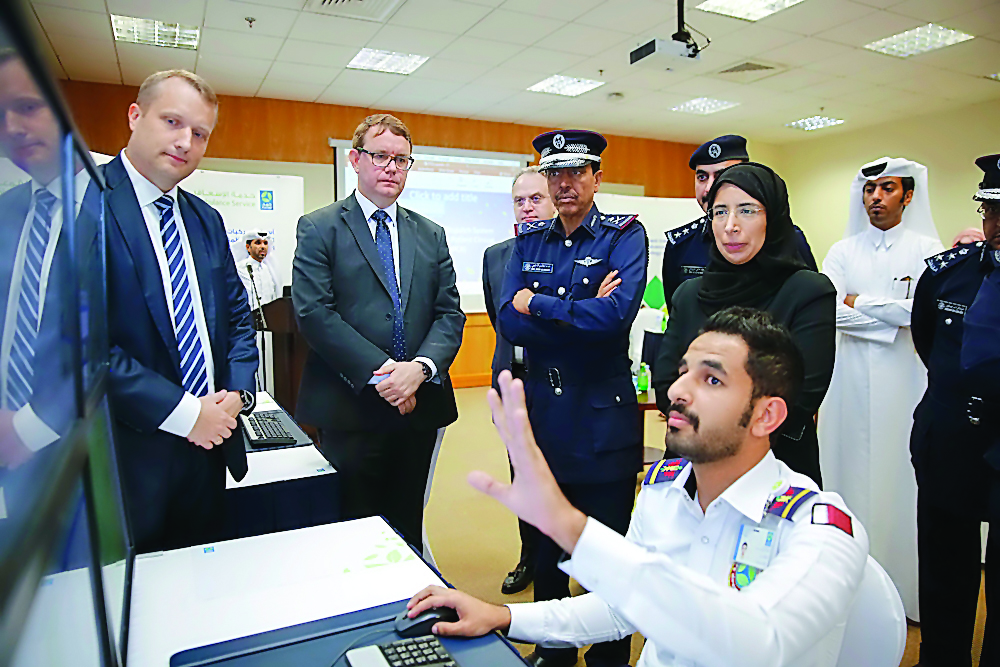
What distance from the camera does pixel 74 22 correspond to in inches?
187

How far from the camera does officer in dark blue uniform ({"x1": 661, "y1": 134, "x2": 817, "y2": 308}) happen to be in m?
2.44

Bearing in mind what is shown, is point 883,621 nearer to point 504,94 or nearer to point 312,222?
point 312,222

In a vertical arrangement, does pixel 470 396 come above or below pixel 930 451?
below

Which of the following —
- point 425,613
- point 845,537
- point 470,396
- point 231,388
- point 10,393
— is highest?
point 10,393

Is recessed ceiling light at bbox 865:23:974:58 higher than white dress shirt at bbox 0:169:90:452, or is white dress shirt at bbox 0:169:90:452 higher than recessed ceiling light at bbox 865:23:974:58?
recessed ceiling light at bbox 865:23:974:58

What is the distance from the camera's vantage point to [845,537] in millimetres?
903

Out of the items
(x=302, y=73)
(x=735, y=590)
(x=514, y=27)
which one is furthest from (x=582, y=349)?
(x=302, y=73)

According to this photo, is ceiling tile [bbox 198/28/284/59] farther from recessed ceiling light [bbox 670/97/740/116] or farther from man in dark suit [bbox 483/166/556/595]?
recessed ceiling light [bbox 670/97/740/116]

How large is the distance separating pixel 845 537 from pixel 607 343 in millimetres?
1200

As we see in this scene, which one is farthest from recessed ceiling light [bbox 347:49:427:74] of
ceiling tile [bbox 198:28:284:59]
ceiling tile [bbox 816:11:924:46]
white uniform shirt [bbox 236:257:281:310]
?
ceiling tile [bbox 816:11:924:46]

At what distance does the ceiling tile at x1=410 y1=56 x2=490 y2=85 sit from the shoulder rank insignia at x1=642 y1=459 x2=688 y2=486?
17.2 feet

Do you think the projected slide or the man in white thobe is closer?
the man in white thobe

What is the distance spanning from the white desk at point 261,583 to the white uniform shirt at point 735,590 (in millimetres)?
464

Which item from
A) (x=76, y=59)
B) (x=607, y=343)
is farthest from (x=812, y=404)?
(x=76, y=59)
